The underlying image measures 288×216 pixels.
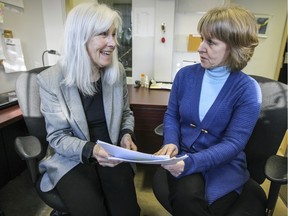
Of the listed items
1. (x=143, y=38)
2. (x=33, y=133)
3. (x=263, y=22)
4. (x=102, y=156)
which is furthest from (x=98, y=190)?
(x=263, y=22)

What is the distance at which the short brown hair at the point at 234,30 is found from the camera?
88cm

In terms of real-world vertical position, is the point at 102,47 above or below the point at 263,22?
below

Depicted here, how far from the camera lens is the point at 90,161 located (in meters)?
0.98

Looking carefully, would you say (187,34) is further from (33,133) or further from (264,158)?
(33,133)

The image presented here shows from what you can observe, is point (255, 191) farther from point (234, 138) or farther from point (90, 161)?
point (90, 161)

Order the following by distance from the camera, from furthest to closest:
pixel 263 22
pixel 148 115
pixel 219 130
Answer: pixel 263 22 < pixel 148 115 < pixel 219 130

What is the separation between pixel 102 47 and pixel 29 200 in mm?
1297

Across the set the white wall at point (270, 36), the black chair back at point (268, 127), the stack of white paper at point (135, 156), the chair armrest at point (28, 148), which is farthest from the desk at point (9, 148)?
the white wall at point (270, 36)

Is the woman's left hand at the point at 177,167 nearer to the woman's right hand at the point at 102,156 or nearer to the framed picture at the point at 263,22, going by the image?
the woman's right hand at the point at 102,156

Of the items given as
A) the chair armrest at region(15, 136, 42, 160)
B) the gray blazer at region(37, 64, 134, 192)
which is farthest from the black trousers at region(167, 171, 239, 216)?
the chair armrest at region(15, 136, 42, 160)

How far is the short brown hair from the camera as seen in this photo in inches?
34.8

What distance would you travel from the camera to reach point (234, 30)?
2.89ft

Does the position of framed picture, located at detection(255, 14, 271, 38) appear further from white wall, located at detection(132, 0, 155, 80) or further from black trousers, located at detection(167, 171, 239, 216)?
black trousers, located at detection(167, 171, 239, 216)

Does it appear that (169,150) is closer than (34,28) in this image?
Yes
